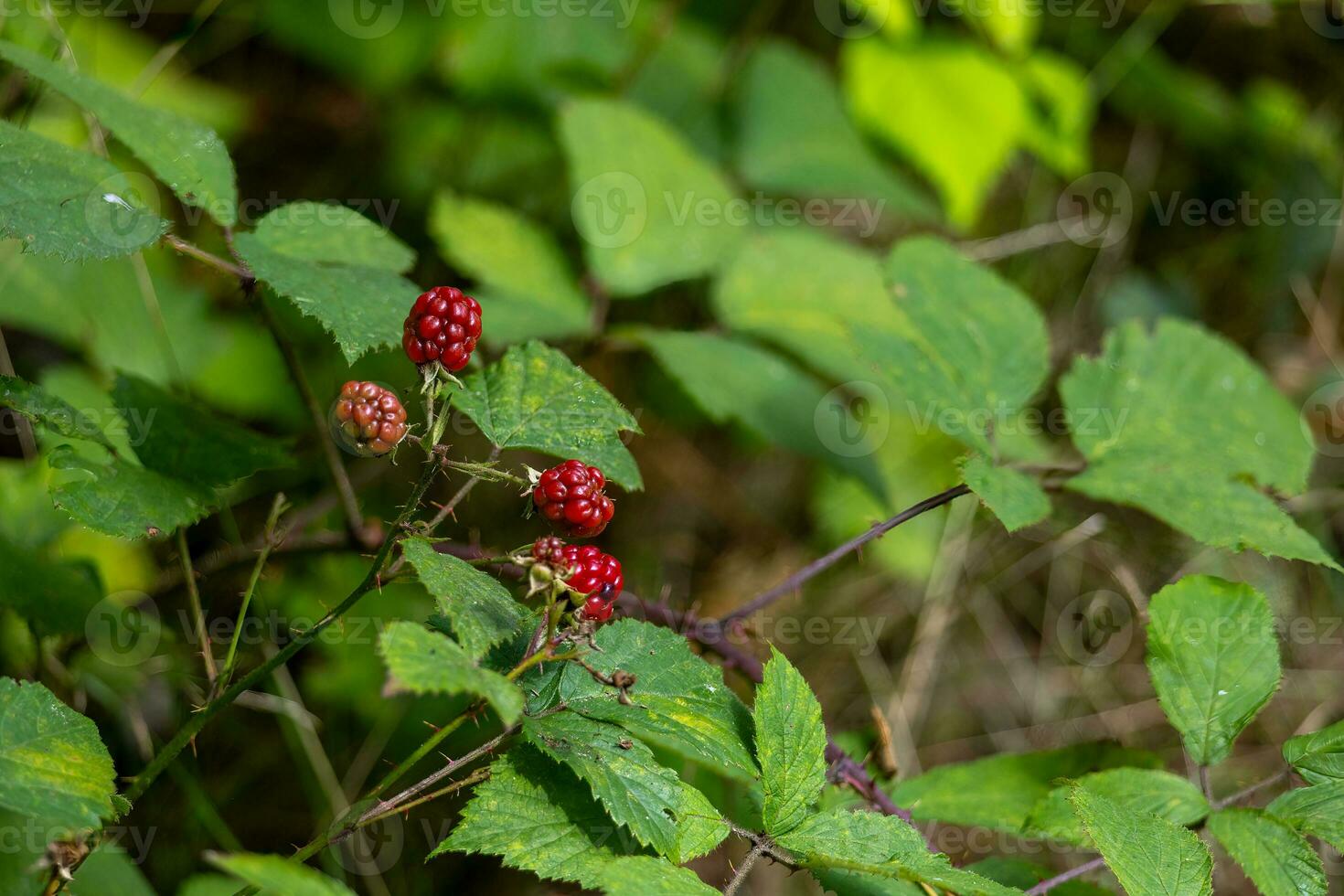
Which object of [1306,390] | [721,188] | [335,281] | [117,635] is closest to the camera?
[335,281]

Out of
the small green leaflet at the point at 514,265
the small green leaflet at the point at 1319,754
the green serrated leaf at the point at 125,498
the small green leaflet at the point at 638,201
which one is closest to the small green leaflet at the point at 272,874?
the green serrated leaf at the point at 125,498

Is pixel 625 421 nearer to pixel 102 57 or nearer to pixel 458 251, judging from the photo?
pixel 458 251

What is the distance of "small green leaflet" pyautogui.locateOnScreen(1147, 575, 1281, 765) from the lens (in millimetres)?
1399

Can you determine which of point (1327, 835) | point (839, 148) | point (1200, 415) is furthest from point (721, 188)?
point (1327, 835)

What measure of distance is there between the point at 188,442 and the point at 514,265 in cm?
93

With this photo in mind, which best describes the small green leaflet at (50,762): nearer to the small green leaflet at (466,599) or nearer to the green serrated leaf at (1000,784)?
the small green leaflet at (466,599)

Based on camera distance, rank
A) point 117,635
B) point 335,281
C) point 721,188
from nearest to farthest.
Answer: point 335,281, point 117,635, point 721,188

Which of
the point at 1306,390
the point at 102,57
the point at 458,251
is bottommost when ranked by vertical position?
the point at 1306,390

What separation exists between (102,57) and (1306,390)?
148 inches

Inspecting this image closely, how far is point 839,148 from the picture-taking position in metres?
2.96


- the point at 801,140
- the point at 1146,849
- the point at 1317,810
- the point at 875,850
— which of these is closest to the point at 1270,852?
the point at 1317,810

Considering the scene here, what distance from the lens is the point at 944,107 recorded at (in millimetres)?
2938

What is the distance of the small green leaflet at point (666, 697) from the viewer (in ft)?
3.77

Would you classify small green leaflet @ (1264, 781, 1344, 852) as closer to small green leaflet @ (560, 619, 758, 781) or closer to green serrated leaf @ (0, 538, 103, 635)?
small green leaflet @ (560, 619, 758, 781)
